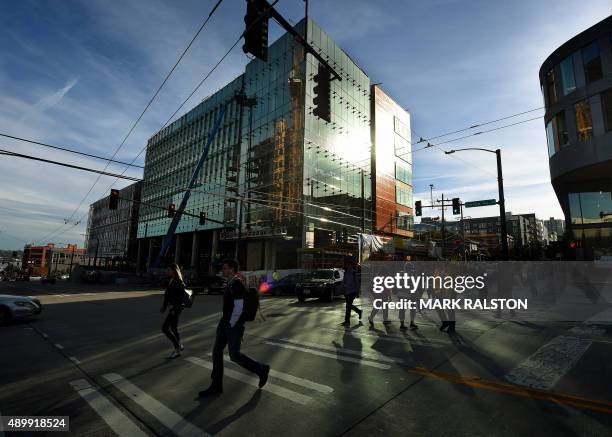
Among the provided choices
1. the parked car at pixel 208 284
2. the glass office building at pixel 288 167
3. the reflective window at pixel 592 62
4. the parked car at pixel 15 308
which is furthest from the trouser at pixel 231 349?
the reflective window at pixel 592 62

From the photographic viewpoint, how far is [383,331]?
8.89 meters

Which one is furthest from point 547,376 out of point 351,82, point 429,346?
point 351,82

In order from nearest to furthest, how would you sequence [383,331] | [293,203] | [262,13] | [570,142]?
[262,13] → [383,331] → [570,142] → [293,203]

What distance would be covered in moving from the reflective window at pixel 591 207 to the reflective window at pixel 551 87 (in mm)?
8443

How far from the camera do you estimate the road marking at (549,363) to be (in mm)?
4800

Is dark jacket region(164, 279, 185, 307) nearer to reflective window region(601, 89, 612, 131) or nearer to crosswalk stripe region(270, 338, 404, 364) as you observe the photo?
crosswalk stripe region(270, 338, 404, 364)

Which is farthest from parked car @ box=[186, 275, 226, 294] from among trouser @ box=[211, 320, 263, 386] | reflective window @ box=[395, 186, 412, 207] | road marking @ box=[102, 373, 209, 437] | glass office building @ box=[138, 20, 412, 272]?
reflective window @ box=[395, 186, 412, 207]

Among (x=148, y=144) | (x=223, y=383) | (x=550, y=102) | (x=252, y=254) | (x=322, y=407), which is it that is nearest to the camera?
(x=322, y=407)

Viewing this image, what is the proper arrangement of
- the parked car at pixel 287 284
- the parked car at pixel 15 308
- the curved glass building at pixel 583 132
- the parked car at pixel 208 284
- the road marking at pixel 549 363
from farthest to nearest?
1. the parked car at pixel 208 284
2. the curved glass building at pixel 583 132
3. the parked car at pixel 287 284
4. the parked car at pixel 15 308
5. the road marking at pixel 549 363

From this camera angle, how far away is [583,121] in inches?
981

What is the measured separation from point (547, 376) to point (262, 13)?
8.38 metres

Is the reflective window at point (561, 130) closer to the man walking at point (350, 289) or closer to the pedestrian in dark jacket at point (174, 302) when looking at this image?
the man walking at point (350, 289)

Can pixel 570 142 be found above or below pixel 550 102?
below

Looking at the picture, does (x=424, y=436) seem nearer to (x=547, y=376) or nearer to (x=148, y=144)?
(x=547, y=376)
